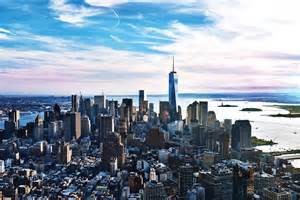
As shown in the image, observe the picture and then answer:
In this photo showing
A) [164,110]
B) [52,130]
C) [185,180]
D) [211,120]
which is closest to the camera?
[185,180]

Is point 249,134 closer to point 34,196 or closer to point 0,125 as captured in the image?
point 34,196

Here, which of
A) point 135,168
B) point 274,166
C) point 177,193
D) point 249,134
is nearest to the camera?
point 177,193

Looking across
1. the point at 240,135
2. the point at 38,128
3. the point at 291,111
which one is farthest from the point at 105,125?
the point at 291,111

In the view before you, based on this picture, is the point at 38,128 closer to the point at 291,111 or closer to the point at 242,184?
the point at 291,111

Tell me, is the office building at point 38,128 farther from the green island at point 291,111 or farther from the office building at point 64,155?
the green island at point 291,111

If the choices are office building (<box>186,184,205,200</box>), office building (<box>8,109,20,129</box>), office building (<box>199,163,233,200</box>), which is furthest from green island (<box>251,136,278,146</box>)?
office building (<box>8,109,20,129</box>)

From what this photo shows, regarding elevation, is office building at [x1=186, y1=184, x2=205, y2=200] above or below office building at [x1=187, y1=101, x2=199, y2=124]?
below

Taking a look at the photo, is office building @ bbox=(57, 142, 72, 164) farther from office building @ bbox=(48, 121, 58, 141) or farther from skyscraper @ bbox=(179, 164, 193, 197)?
skyscraper @ bbox=(179, 164, 193, 197)

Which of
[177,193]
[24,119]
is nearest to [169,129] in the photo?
[24,119]
